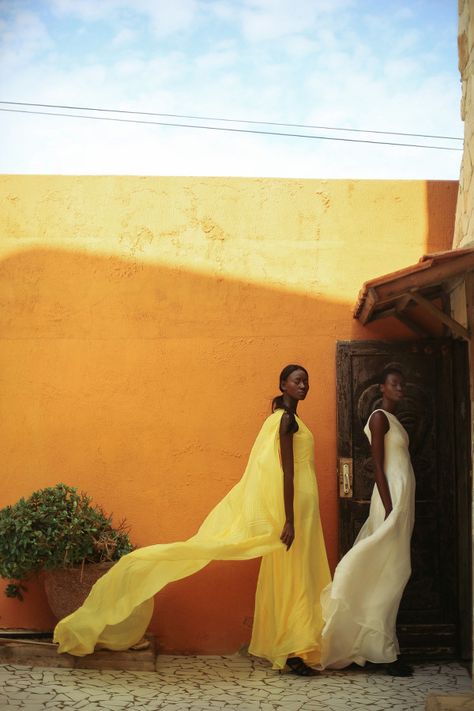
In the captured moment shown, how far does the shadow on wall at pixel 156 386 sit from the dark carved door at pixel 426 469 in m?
0.14

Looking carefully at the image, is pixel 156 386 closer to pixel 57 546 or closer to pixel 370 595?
pixel 57 546

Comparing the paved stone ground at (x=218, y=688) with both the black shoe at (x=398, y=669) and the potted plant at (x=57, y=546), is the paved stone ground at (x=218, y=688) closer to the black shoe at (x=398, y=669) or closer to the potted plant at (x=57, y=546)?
the black shoe at (x=398, y=669)

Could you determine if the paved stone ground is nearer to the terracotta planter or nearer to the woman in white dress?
the woman in white dress

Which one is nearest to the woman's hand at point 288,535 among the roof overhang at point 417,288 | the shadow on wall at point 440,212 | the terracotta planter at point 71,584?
the terracotta planter at point 71,584

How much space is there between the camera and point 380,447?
5043mm

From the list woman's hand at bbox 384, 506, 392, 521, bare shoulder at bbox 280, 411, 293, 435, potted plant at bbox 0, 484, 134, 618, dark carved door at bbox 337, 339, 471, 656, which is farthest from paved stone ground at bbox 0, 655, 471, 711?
bare shoulder at bbox 280, 411, 293, 435

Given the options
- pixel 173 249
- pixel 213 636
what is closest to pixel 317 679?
pixel 213 636

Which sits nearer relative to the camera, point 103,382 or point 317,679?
point 317,679

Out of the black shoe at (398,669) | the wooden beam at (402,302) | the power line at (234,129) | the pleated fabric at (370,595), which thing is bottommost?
the black shoe at (398,669)

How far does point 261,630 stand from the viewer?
4.95 m

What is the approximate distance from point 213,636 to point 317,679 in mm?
991

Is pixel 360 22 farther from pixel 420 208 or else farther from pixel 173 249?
pixel 173 249

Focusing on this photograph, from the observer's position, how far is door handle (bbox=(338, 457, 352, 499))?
550cm

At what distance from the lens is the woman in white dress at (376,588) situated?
477 cm
